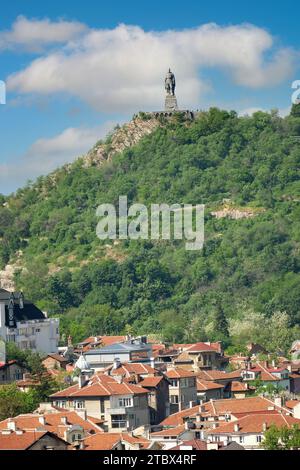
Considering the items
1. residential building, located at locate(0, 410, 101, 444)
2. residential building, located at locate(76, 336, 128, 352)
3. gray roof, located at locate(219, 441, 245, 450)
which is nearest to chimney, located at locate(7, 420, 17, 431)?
residential building, located at locate(0, 410, 101, 444)

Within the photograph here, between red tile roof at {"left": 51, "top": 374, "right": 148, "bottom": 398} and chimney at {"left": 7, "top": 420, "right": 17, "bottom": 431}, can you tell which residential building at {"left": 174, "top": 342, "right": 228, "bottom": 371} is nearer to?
red tile roof at {"left": 51, "top": 374, "right": 148, "bottom": 398}

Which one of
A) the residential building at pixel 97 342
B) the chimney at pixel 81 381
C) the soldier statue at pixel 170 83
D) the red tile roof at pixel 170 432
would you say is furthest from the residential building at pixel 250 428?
the soldier statue at pixel 170 83

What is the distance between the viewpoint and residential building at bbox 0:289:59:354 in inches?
2896

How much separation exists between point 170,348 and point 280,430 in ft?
106

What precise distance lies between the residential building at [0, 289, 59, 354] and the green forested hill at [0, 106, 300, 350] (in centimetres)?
1192

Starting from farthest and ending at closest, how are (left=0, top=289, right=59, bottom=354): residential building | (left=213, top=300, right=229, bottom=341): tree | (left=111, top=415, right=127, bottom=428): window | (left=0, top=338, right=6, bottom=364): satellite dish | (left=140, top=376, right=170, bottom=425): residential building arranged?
1. (left=213, top=300, right=229, bottom=341): tree
2. (left=0, top=289, right=59, bottom=354): residential building
3. (left=0, top=338, right=6, bottom=364): satellite dish
4. (left=140, top=376, right=170, bottom=425): residential building
5. (left=111, top=415, right=127, bottom=428): window

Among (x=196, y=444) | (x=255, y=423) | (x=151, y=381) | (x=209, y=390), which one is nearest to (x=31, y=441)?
(x=196, y=444)

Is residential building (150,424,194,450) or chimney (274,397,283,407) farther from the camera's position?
chimney (274,397,283,407)

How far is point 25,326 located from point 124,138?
59.7m

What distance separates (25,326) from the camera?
7488 centimetres

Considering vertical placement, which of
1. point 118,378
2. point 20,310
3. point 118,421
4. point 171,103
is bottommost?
point 118,421

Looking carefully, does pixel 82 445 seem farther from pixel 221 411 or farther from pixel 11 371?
pixel 11 371

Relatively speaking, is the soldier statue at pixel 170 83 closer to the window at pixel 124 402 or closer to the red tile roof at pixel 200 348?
the red tile roof at pixel 200 348
